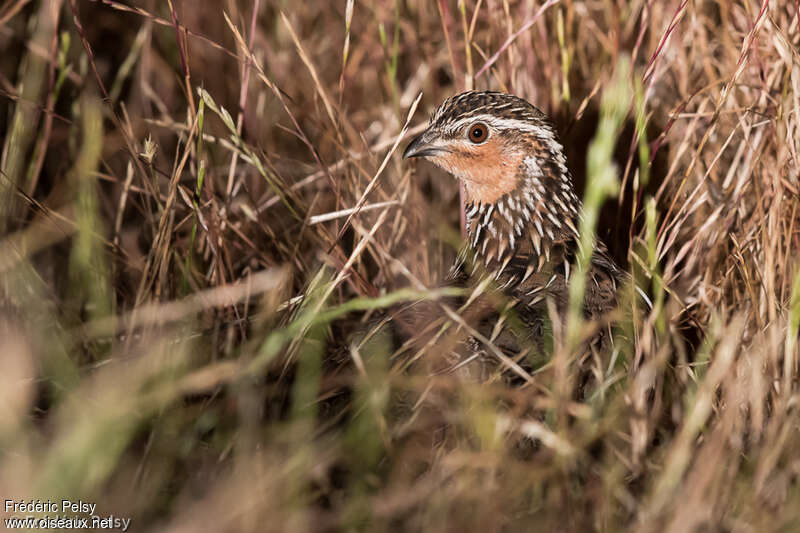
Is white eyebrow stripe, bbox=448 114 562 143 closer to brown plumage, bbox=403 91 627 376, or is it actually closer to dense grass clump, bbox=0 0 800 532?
brown plumage, bbox=403 91 627 376

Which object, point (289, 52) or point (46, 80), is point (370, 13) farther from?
point (46, 80)

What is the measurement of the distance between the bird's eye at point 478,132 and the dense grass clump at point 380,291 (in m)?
0.42

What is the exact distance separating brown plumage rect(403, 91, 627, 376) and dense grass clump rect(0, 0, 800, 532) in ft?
0.92

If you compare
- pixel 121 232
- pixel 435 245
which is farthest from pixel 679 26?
pixel 121 232

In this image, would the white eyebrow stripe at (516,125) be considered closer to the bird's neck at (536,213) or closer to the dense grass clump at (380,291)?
the bird's neck at (536,213)

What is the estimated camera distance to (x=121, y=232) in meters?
3.95

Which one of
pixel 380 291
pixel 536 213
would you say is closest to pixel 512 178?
pixel 536 213

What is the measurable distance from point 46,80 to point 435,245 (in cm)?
207

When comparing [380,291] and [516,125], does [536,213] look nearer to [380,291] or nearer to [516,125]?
[516,125]

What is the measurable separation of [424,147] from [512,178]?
35 cm

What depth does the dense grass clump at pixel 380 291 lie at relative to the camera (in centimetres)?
209

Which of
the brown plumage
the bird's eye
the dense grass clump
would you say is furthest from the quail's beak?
the dense grass clump

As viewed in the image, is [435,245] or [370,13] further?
[370,13]

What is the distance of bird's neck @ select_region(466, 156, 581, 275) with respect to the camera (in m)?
3.19
